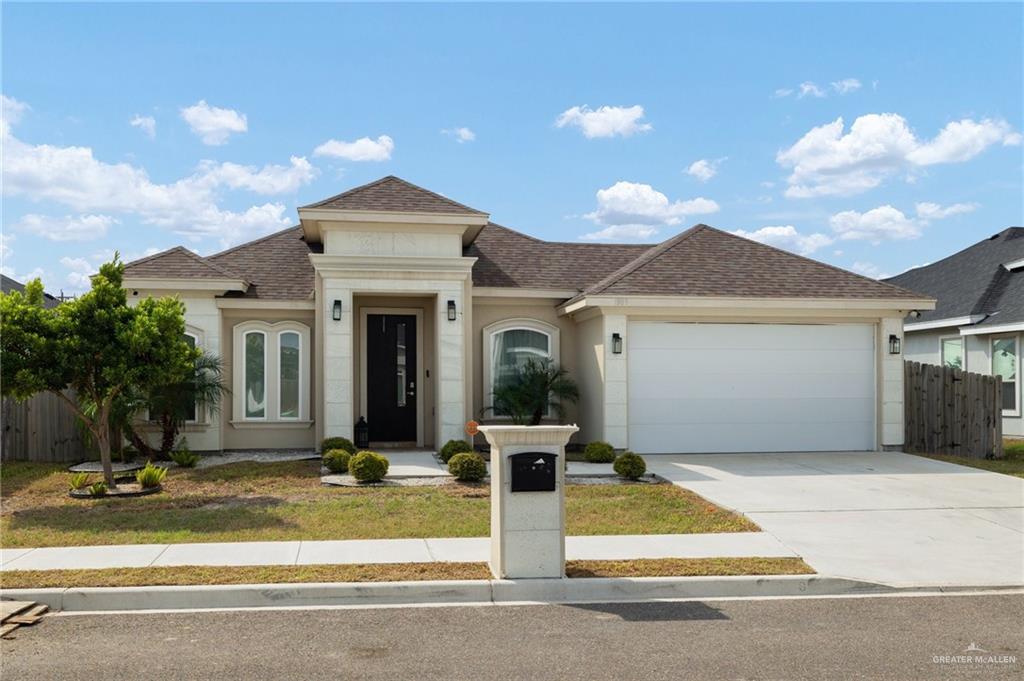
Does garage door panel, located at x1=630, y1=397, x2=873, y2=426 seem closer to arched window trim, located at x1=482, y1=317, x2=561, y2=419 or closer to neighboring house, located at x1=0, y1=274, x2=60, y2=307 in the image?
arched window trim, located at x1=482, y1=317, x2=561, y2=419

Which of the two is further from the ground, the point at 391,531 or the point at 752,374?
the point at 752,374

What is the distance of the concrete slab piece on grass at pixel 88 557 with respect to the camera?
8.16m

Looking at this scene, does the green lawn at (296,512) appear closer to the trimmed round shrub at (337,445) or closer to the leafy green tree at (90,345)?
the leafy green tree at (90,345)

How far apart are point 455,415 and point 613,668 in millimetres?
10704

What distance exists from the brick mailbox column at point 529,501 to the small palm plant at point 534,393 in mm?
8552

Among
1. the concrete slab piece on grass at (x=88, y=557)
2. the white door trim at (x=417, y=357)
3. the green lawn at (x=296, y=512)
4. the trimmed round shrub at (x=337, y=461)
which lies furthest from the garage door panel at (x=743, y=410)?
the concrete slab piece on grass at (x=88, y=557)

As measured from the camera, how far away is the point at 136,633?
6.55 m

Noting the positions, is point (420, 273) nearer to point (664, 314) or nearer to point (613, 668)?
point (664, 314)

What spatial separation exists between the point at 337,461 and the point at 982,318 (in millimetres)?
17260

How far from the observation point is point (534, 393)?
16734 mm

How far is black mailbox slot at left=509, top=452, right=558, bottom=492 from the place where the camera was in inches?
313

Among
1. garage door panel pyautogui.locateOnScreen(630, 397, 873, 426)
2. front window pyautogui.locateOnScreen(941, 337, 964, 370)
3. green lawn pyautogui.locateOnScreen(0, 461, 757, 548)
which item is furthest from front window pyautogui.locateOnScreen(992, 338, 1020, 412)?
green lawn pyautogui.locateOnScreen(0, 461, 757, 548)

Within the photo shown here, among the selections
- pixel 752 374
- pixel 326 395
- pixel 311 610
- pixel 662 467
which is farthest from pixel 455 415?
pixel 311 610

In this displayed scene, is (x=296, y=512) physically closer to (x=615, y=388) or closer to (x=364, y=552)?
(x=364, y=552)
